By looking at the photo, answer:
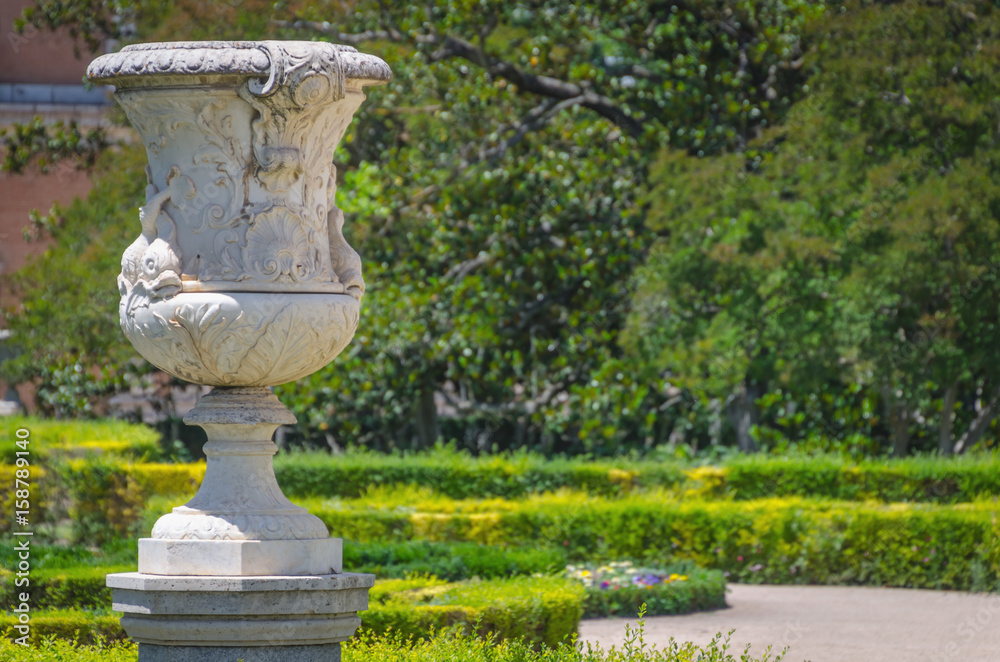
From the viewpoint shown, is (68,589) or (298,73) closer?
(298,73)

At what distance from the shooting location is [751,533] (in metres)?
9.74

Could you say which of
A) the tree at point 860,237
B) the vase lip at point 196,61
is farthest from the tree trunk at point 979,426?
the vase lip at point 196,61

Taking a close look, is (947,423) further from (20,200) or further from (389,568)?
(20,200)

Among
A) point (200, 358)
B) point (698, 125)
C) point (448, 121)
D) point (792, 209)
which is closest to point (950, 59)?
point (792, 209)

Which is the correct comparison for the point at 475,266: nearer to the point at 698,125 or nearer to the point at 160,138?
the point at 698,125

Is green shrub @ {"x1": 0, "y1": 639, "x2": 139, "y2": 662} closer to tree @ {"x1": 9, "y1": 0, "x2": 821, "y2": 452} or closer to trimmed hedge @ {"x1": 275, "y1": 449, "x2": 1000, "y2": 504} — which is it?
trimmed hedge @ {"x1": 275, "y1": 449, "x2": 1000, "y2": 504}

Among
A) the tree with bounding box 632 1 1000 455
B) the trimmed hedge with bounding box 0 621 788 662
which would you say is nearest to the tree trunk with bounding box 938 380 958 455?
the tree with bounding box 632 1 1000 455

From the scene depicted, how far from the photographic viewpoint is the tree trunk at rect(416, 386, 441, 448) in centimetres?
1458

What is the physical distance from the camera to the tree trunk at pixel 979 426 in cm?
1156

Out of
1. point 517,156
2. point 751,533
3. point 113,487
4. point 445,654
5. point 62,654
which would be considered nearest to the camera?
point 445,654

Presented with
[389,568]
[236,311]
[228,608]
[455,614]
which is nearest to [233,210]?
[236,311]

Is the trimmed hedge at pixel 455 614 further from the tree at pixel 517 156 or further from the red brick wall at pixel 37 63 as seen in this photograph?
the red brick wall at pixel 37 63

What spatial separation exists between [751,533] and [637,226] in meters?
4.65

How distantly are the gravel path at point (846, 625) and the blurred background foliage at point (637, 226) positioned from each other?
254cm
